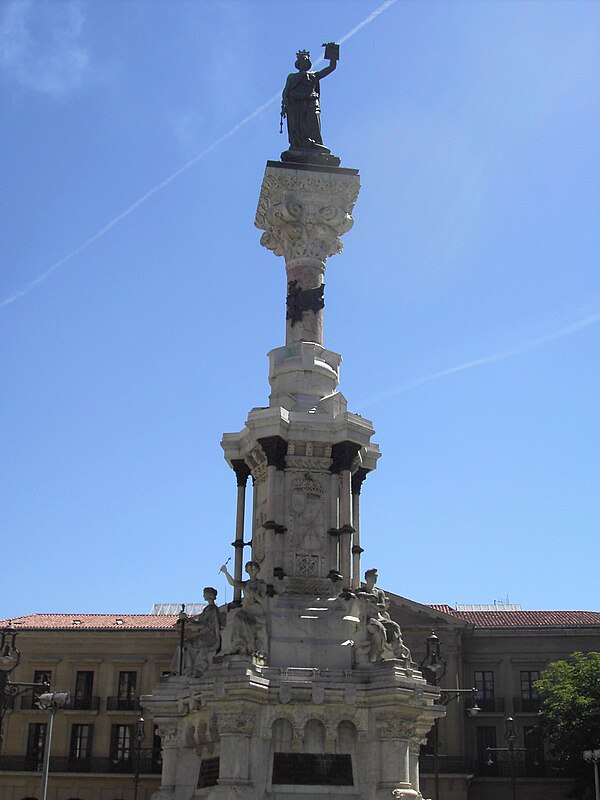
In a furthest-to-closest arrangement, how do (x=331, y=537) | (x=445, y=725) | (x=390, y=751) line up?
(x=445, y=725) < (x=331, y=537) < (x=390, y=751)

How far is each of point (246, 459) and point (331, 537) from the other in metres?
3.06

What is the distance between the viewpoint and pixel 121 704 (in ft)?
179

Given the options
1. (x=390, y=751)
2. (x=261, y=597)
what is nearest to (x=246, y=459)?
(x=261, y=597)

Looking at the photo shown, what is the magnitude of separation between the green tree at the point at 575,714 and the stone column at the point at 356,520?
21.6m

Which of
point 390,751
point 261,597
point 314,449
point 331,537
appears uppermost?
point 314,449

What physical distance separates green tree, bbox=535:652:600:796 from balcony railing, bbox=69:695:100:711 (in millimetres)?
22571

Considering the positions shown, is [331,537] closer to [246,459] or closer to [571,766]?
[246,459]

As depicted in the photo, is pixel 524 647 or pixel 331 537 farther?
pixel 524 647

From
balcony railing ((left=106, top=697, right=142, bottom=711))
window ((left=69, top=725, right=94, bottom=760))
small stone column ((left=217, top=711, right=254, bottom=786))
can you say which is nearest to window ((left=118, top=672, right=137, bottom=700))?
balcony railing ((left=106, top=697, right=142, bottom=711))

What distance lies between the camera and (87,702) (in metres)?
54.9

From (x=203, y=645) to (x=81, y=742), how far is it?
113 feet

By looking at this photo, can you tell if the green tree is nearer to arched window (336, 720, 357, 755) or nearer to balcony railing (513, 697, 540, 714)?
balcony railing (513, 697, 540, 714)

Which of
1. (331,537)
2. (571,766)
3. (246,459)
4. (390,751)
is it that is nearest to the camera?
(390,751)

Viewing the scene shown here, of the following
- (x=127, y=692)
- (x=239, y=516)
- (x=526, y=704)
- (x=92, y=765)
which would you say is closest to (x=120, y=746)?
(x=92, y=765)
